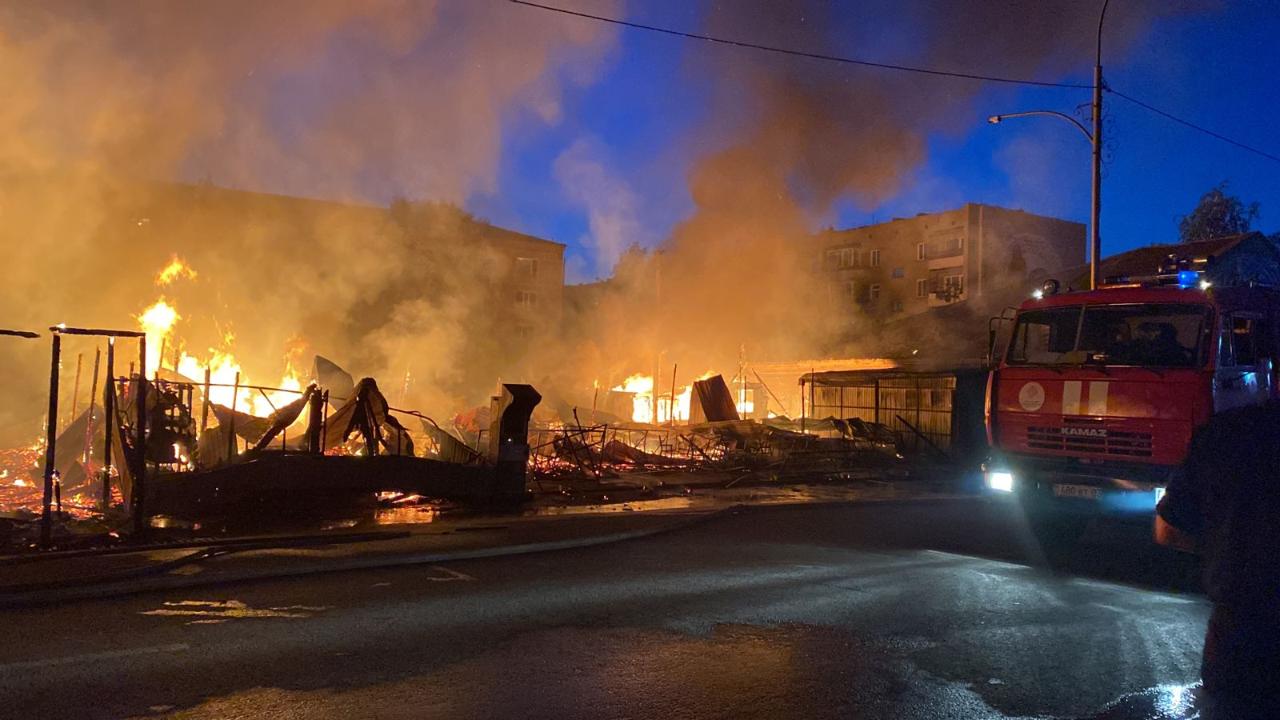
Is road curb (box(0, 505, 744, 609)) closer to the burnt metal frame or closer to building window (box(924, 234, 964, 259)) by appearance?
the burnt metal frame

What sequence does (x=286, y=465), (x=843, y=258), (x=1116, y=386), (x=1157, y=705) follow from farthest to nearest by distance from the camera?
(x=843, y=258) → (x=286, y=465) → (x=1116, y=386) → (x=1157, y=705)

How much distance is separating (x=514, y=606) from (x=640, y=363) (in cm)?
2704

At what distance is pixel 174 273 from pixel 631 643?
32.3 m

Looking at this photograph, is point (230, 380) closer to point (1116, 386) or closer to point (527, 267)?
point (527, 267)

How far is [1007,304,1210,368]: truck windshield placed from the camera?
815 cm

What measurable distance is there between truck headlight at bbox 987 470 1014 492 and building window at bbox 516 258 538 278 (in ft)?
125

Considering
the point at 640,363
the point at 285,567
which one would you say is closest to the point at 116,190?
the point at 640,363

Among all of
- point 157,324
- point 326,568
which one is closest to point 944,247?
point 157,324

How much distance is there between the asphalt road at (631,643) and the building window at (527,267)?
127ft

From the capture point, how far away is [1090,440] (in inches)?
327

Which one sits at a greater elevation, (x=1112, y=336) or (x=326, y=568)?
(x=1112, y=336)

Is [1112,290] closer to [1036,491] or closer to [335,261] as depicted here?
[1036,491]

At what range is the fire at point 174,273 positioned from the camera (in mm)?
31375

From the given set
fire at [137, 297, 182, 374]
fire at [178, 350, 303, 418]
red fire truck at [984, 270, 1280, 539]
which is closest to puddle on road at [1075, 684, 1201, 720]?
red fire truck at [984, 270, 1280, 539]
